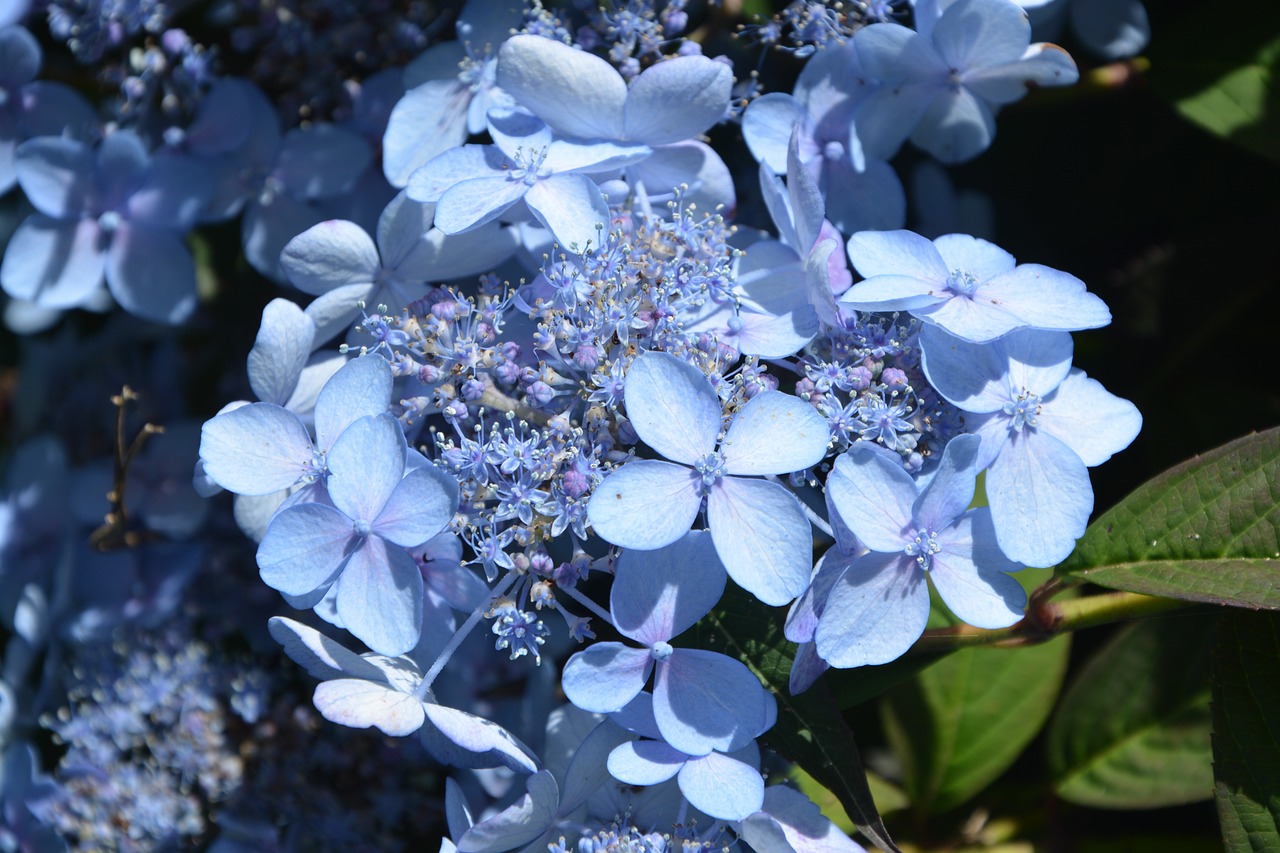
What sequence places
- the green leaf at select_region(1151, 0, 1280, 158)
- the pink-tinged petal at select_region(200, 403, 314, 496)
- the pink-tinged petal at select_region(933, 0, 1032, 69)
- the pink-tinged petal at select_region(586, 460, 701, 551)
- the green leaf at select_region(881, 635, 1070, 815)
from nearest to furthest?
the pink-tinged petal at select_region(586, 460, 701, 551), the pink-tinged petal at select_region(200, 403, 314, 496), the pink-tinged petal at select_region(933, 0, 1032, 69), the green leaf at select_region(1151, 0, 1280, 158), the green leaf at select_region(881, 635, 1070, 815)

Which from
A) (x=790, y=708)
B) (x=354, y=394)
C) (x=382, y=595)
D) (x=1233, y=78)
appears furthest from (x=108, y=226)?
(x=1233, y=78)

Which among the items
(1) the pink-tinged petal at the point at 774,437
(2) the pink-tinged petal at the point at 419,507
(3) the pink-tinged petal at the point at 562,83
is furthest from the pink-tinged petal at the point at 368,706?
(3) the pink-tinged petal at the point at 562,83

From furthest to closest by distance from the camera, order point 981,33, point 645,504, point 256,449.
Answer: point 981,33, point 256,449, point 645,504

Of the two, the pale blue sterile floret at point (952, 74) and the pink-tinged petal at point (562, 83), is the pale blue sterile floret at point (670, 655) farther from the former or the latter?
the pale blue sterile floret at point (952, 74)

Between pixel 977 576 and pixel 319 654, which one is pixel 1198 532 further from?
pixel 319 654

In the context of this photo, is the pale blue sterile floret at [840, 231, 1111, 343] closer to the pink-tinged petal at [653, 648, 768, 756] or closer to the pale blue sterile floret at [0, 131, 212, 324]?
the pink-tinged petal at [653, 648, 768, 756]

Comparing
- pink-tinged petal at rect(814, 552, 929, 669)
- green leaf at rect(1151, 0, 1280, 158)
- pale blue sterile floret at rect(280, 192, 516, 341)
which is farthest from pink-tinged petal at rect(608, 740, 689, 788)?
green leaf at rect(1151, 0, 1280, 158)

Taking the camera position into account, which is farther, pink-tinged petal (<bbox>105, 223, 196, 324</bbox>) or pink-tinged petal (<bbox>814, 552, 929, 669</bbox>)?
Result: pink-tinged petal (<bbox>105, 223, 196, 324</bbox>)
